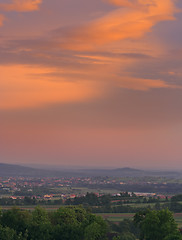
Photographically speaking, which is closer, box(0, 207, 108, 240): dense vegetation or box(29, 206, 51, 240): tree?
box(0, 207, 108, 240): dense vegetation

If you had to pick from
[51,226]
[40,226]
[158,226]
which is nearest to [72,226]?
[51,226]

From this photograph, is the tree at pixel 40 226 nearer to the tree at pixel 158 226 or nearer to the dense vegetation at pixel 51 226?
the dense vegetation at pixel 51 226

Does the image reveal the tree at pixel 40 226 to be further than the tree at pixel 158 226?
Yes

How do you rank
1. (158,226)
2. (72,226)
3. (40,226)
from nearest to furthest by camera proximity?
(158,226) < (40,226) < (72,226)

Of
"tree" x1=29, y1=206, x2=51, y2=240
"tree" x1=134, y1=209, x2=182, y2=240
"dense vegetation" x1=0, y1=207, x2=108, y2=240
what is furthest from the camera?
"tree" x1=29, y1=206, x2=51, y2=240

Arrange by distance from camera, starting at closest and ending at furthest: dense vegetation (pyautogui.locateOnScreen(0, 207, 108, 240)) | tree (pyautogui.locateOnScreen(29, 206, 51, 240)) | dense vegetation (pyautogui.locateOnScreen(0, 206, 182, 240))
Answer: dense vegetation (pyautogui.locateOnScreen(0, 206, 182, 240)) < dense vegetation (pyautogui.locateOnScreen(0, 207, 108, 240)) < tree (pyautogui.locateOnScreen(29, 206, 51, 240))

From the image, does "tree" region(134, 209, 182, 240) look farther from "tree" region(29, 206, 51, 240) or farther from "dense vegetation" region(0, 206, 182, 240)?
"tree" region(29, 206, 51, 240)

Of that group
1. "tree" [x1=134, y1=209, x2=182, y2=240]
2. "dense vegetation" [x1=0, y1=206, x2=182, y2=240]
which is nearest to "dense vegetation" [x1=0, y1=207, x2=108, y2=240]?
"dense vegetation" [x1=0, y1=206, x2=182, y2=240]

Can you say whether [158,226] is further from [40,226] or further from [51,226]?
[40,226]

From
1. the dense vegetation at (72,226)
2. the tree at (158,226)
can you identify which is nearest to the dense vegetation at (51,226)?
the dense vegetation at (72,226)

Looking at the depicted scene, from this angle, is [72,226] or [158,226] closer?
[158,226]

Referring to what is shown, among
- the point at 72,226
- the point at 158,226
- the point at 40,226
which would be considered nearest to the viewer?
the point at 158,226

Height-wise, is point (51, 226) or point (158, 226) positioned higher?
point (158, 226)

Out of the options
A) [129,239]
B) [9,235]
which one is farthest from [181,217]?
[9,235]
